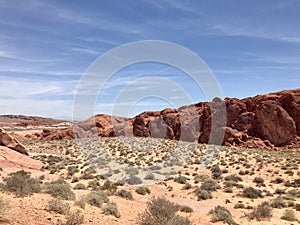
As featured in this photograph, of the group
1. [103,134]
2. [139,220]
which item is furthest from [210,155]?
[103,134]

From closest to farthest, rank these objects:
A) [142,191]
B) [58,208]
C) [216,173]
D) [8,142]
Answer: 1. [58,208]
2. [142,191]
3. [216,173]
4. [8,142]

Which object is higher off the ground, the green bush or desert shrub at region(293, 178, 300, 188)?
desert shrub at region(293, 178, 300, 188)

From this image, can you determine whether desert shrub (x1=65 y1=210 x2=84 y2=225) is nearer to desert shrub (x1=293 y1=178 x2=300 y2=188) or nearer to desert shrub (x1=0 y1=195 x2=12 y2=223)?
desert shrub (x1=0 y1=195 x2=12 y2=223)

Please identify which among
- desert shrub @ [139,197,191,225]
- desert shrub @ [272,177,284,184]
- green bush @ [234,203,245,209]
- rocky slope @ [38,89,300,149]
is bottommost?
green bush @ [234,203,245,209]

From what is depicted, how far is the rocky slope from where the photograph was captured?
1886 inches

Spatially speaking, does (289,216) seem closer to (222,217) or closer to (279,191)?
(222,217)

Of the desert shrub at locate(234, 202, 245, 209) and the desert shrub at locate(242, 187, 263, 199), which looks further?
the desert shrub at locate(242, 187, 263, 199)

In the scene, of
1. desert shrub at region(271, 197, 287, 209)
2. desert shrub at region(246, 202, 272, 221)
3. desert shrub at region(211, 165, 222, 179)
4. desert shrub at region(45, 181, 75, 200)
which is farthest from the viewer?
desert shrub at region(211, 165, 222, 179)

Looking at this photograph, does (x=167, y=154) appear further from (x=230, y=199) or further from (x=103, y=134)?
(x=103, y=134)

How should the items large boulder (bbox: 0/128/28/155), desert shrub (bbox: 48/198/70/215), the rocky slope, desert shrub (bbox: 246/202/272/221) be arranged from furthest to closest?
the rocky slope, large boulder (bbox: 0/128/28/155), desert shrub (bbox: 246/202/272/221), desert shrub (bbox: 48/198/70/215)

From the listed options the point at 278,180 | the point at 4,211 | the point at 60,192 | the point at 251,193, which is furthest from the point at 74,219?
the point at 278,180

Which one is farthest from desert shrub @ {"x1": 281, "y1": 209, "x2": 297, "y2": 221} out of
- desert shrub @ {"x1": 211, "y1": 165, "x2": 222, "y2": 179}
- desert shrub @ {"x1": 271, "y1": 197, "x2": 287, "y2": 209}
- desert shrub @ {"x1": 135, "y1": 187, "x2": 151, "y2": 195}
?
desert shrub @ {"x1": 211, "y1": 165, "x2": 222, "y2": 179}

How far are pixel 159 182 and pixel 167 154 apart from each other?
1411 centimetres

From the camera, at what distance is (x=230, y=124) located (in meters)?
54.2
